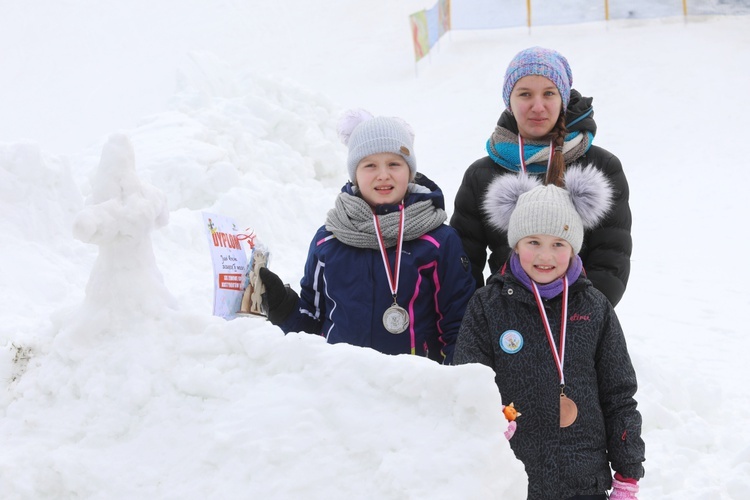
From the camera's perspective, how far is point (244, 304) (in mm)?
2410

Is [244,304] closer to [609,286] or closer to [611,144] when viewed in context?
[609,286]

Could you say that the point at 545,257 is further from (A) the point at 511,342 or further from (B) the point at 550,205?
(A) the point at 511,342

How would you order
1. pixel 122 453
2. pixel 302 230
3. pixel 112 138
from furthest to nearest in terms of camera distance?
pixel 302 230 < pixel 112 138 < pixel 122 453

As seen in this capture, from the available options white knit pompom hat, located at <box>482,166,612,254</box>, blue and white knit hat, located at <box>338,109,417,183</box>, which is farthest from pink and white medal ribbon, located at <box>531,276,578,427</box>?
blue and white knit hat, located at <box>338,109,417,183</box>

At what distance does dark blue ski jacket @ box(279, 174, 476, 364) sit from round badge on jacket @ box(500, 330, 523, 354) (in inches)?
13.8

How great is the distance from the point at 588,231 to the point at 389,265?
0.67 m

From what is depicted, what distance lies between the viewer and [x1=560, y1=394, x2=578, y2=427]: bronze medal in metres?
2.19

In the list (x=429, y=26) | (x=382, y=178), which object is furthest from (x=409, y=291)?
(x=429, y=26)

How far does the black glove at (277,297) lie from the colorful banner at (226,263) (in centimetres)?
12

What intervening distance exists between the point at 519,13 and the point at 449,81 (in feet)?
10.0

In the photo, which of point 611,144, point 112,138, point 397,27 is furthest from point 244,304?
point 397,27

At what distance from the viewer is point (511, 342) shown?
2230 millimetres

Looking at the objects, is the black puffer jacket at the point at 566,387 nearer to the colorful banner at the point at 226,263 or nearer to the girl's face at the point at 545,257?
the girl's face at the point at 545,257

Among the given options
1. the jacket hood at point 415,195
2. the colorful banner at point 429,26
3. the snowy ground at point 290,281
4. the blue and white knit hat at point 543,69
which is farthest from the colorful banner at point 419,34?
the jacket hood at point 415,195
